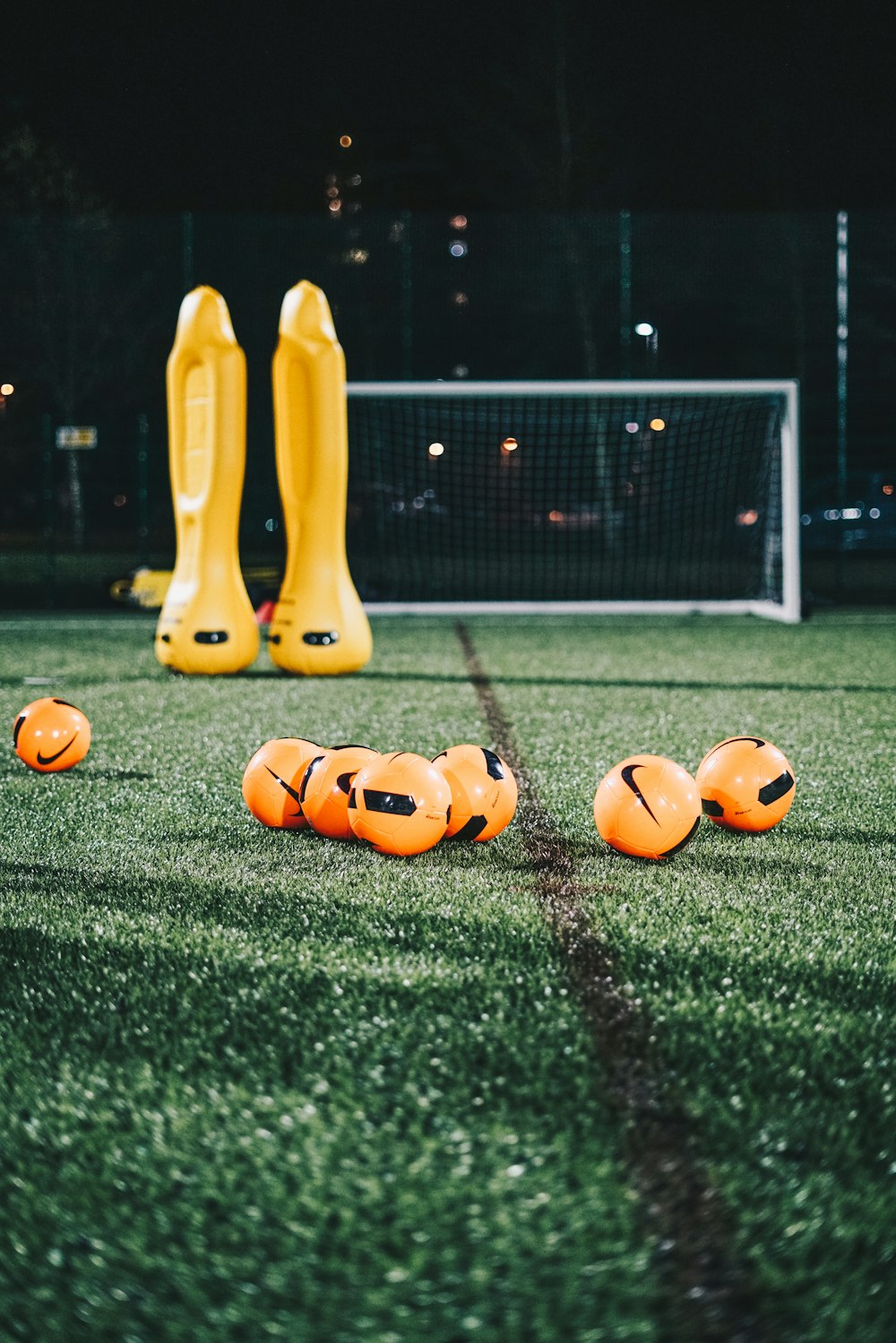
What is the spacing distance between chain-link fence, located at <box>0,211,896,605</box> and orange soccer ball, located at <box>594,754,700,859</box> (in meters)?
12.4

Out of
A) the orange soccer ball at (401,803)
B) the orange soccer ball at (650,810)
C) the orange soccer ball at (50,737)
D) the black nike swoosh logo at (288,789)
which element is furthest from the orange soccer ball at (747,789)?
the orange soccer ball at (50,737)

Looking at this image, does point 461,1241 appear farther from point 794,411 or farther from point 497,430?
point 497,430

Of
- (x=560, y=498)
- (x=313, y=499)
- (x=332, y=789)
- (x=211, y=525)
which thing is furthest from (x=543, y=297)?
(x=332, y=789)

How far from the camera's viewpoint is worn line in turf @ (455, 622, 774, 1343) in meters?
1.41

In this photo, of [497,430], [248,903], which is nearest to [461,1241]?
[248,903]

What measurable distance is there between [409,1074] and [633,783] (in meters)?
1.51

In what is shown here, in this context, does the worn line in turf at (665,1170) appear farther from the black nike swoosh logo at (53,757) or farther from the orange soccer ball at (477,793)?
the black nike swoosh logo at (53,757)

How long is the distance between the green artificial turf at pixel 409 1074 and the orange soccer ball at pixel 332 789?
0.20 ft

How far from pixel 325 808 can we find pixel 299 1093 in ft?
5.38

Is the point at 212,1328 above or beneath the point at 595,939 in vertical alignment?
above

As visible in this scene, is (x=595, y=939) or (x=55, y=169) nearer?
(x=595, y=939)

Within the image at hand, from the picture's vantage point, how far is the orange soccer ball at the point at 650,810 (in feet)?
10.8

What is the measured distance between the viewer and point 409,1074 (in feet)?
6.52

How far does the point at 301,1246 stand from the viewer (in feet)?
5.02
